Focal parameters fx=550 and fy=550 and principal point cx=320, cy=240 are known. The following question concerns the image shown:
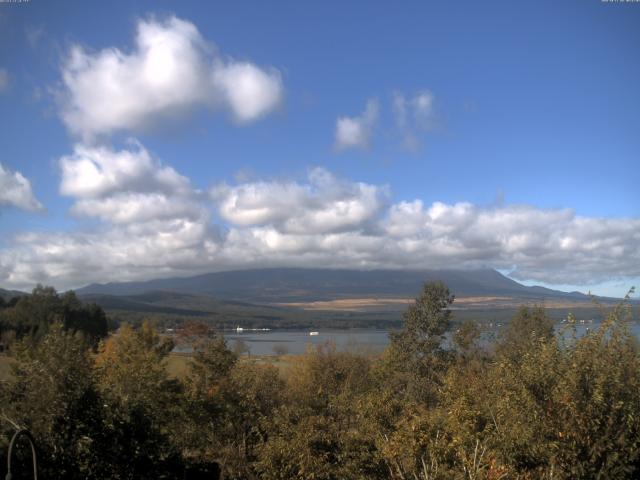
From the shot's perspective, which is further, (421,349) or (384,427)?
(421,349)

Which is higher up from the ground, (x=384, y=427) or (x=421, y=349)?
(x=384, y=427)

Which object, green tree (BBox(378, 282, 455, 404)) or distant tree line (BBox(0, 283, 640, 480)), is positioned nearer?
distant tree line (BBox(0, 283, 640, 480))

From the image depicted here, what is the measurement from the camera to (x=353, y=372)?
4688 centimetres

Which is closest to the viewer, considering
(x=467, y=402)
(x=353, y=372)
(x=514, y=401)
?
(x=514, y=401)

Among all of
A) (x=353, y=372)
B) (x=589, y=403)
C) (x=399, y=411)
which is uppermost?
(x=589, y=403)

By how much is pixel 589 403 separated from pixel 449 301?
42.8 m

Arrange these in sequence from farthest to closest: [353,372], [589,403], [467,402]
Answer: [353,372], [467,402], [589,403]

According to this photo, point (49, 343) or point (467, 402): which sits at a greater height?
point (49, 343)

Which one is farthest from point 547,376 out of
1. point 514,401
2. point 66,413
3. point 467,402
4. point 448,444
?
point 66,413

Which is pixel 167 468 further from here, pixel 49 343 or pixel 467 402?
pixel 467 402

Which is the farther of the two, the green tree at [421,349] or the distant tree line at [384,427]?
the green tree at [421,349]

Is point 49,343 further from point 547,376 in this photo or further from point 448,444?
point 547,376

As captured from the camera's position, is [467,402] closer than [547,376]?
No

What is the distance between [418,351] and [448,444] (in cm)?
3595
